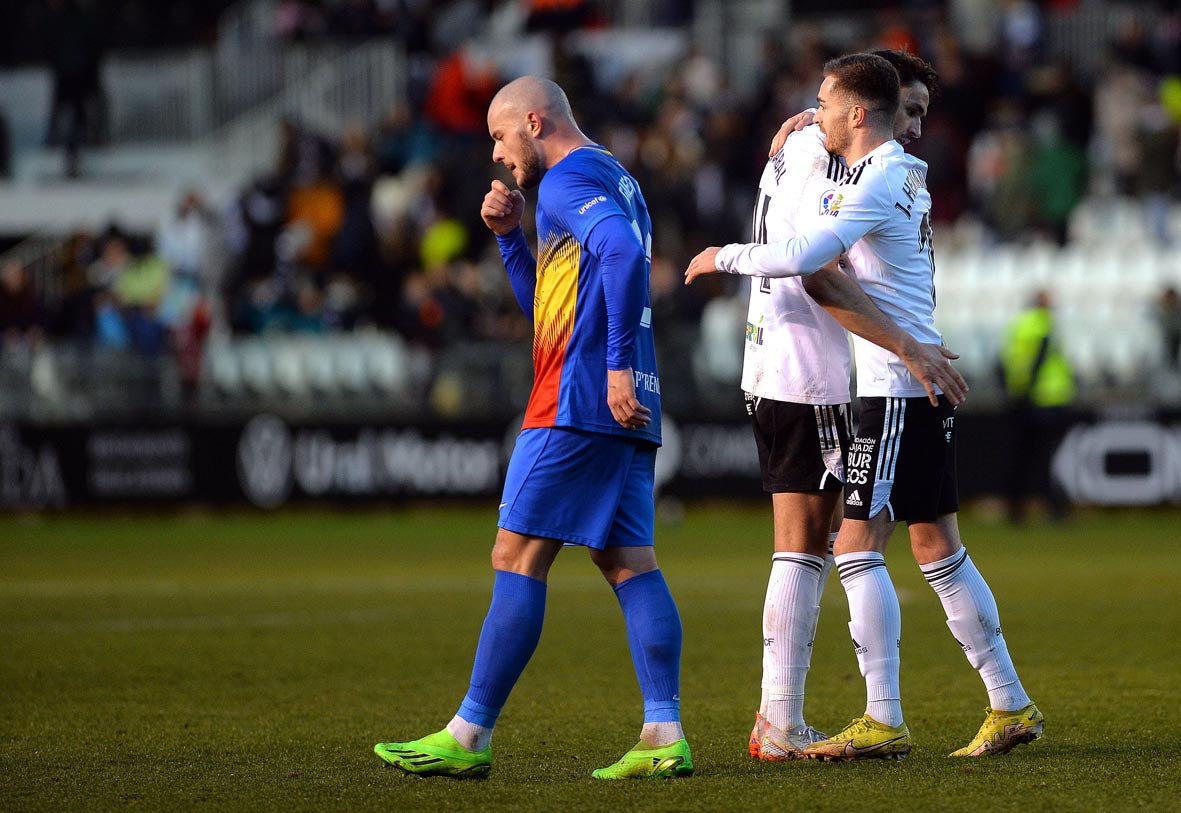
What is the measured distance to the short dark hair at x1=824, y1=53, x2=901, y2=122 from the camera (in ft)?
18.3

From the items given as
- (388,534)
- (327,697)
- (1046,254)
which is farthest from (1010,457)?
(327,697)

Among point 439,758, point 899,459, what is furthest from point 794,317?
point 439,758

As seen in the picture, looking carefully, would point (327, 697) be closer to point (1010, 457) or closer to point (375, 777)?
point (375, 777)

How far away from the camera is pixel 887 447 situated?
570 centimetres

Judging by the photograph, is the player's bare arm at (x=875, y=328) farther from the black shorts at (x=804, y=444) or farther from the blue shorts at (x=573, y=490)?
the blue shorts at (x=573, y=490)

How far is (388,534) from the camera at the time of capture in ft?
56.1

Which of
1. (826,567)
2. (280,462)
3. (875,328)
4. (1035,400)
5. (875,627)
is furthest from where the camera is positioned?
(280,462)

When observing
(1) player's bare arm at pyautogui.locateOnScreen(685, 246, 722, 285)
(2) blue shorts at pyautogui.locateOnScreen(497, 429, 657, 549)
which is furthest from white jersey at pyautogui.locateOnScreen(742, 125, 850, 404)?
(2) blue shorts at pyautogui.locateOnScreen(497, 429, 657, 549)

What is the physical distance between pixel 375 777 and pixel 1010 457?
1391cm

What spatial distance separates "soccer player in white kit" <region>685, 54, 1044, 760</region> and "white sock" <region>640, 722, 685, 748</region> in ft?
1.80

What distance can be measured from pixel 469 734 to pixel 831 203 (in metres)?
1.92

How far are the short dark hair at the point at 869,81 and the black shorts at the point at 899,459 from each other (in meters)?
0.91

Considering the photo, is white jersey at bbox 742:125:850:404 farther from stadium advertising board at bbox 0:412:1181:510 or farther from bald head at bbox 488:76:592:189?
stadium advertising board at bbox 0:412:1181:510

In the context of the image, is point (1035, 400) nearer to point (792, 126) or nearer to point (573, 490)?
point (792, 126)
